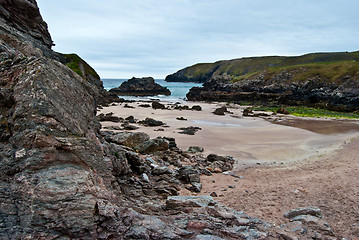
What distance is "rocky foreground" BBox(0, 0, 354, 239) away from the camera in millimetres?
3934

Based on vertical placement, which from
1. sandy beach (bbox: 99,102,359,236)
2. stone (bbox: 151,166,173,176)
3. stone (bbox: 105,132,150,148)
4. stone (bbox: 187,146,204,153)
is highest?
stone (bbox: 105,132,150,148)

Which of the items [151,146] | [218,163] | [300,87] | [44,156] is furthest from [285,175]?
[300,87]

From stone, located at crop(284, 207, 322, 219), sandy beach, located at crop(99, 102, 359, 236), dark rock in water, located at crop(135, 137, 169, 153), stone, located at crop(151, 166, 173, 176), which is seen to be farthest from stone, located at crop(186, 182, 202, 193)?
dark rock in water, located at crop(135, 137, 169, 153)

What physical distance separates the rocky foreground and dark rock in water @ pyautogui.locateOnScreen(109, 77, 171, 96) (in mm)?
87034

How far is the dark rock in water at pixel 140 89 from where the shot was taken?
306ft

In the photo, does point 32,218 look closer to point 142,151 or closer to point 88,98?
point 88,98

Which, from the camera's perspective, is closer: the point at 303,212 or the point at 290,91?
the point at 303,212

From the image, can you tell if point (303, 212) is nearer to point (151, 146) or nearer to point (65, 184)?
point (65, 184)

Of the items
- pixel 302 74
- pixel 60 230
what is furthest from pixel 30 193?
pixel 302 74

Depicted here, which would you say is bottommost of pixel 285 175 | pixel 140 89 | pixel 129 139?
pixel 285 175

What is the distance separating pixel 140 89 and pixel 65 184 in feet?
308

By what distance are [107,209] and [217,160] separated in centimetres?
970

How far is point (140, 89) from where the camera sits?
96188 mm

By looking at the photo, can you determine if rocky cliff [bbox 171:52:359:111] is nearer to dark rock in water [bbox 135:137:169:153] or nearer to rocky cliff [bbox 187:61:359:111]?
rocky cliff [bbox 187:61:359:111]
